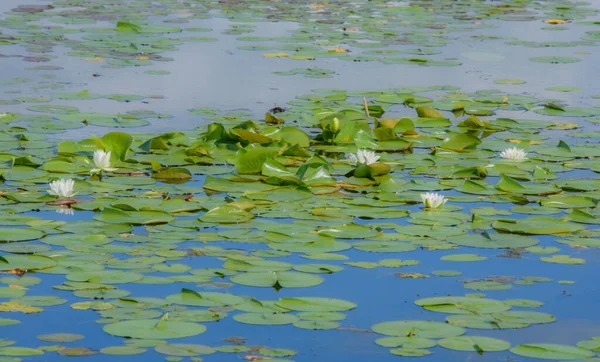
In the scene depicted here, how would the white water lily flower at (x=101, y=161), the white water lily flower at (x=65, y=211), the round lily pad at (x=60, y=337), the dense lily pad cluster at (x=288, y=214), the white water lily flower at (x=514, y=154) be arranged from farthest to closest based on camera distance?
1. the white water lily flower at (x=514, y=154)
2. the white water lily flower at (x=101, y=161)
3. the white water lily flower at (x=65, y=211)
4. the dense lily pad cluster at (x=288, y=214)
5. the round lily pad at (x=60, y=337)

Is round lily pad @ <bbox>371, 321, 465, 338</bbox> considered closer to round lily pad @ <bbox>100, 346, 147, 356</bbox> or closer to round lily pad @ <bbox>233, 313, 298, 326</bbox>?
round lily pad @ <bbox>233, 313, 298, 326</bbox>

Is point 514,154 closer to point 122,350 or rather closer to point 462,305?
point 462,305

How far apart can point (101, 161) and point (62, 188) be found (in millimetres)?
522

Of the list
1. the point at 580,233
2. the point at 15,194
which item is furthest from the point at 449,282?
the point at 15,194

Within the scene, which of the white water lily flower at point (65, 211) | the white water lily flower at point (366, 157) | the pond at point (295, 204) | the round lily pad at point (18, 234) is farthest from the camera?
the white water lily flower at point (366, 157)

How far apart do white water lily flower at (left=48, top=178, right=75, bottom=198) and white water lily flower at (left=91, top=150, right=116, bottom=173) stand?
0.46 meters

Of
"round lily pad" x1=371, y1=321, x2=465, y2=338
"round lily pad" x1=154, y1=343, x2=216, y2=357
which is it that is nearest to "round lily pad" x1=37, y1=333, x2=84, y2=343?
"round lily pad" x1=154, y1=343, x2=216, y2=357

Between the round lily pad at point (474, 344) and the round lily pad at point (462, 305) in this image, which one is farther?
the round lily pad at point (462, 305)

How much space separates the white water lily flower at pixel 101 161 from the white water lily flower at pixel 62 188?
46 cm

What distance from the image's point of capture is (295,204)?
464cm

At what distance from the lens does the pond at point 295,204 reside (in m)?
3.21

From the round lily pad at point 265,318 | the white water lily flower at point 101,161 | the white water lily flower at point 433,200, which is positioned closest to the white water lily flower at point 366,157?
the white water lily flower at point 433,200

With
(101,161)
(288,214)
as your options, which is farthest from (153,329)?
(101,161)

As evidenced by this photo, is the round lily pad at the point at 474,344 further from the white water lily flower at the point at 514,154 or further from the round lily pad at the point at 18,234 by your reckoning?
the white water lily flower at the point at 514,154
